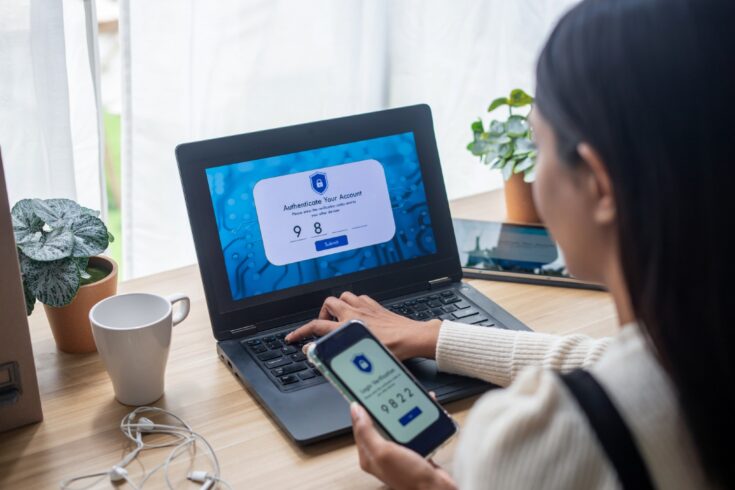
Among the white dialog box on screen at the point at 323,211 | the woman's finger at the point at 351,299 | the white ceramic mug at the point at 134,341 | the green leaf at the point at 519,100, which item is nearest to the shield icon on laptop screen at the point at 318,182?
the white dialog box on screen at the point at 323,211

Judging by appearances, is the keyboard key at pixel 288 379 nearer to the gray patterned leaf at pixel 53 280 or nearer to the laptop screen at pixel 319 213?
the laptop screen at pixel 319 213

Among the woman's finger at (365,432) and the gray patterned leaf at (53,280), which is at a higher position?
the gray patterned leaf at (53,280)

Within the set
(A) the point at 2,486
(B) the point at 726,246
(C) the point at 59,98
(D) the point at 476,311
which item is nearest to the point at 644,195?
(B) the point at 726,246

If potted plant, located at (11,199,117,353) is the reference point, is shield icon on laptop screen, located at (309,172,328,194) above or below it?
above

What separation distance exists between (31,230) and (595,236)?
2.35ft

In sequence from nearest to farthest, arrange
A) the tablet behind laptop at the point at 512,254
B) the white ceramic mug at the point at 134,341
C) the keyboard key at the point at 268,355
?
the white ceramic mug at the point at 134,341 < the keyboard key at the point at 268,355 < the tablet behind laptop at the point at 512,254

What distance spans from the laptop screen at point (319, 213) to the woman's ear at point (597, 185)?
56cm

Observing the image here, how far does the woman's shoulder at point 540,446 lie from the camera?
Result: 0.59 m

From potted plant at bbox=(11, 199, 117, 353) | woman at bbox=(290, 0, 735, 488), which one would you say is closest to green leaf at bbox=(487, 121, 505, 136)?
potted plant at bbox=(11, 199, 117, 353)

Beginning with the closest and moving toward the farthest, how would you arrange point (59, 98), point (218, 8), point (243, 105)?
1. point (59, 98)
2. point (218, 8)
3. point (243, 105)

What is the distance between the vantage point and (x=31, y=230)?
104 cm

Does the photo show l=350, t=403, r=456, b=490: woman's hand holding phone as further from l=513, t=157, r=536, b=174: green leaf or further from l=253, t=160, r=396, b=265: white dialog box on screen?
l=513, t=157, r=536, b=174: green leaf

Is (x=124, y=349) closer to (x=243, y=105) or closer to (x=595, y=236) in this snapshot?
(x=595, y=236)

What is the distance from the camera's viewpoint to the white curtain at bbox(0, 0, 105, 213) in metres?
1.32
